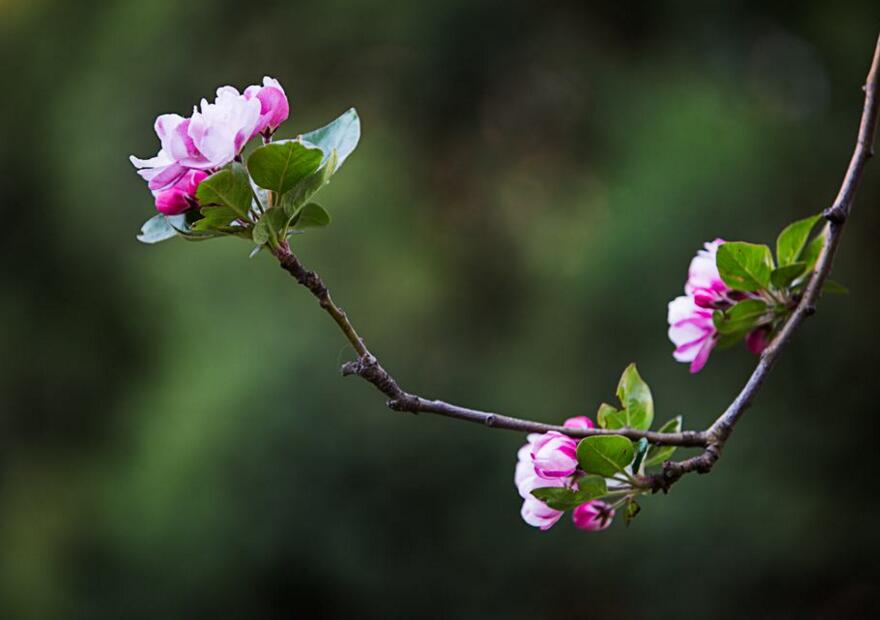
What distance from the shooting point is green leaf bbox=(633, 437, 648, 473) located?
2.09 feet

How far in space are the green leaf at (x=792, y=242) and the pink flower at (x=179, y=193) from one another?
1.46 feet

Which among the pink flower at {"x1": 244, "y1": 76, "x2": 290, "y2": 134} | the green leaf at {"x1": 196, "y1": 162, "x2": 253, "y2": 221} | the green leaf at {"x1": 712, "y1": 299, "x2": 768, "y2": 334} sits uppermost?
the pink flower at {"x1": 244, "y1": 76, "x2": 290, "y2": 134}

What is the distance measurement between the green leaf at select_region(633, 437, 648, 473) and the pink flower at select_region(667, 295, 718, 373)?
169 millimetres

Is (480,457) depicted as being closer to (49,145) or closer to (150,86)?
(150,86)

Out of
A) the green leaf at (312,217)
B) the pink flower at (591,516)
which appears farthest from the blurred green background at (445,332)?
the green leaf at (312,217)

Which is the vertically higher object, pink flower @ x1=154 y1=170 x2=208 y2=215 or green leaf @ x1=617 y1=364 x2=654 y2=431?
pink flower @ x1=154 y1=170 x2=208 y2=215

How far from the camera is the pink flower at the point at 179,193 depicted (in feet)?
2.04

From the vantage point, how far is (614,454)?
0.62 meters

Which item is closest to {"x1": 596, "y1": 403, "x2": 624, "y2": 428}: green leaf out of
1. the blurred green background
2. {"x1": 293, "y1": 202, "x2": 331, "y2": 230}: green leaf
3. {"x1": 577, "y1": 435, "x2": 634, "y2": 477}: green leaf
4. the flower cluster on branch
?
the flower cluster on branch

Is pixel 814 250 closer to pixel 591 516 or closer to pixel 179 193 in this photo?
pixel 591 516

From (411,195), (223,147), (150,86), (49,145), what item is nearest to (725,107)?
(411,195)

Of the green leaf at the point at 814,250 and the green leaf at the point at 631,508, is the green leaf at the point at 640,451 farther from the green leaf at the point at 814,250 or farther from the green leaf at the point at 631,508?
the green leaf at the point at 814,250


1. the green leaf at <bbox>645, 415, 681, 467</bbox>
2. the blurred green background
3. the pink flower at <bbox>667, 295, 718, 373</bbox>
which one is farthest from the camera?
the blurred green background

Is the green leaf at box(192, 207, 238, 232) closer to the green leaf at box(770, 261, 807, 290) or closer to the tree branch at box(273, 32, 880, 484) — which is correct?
the tree branch at box(273, 32, 880, 484)
